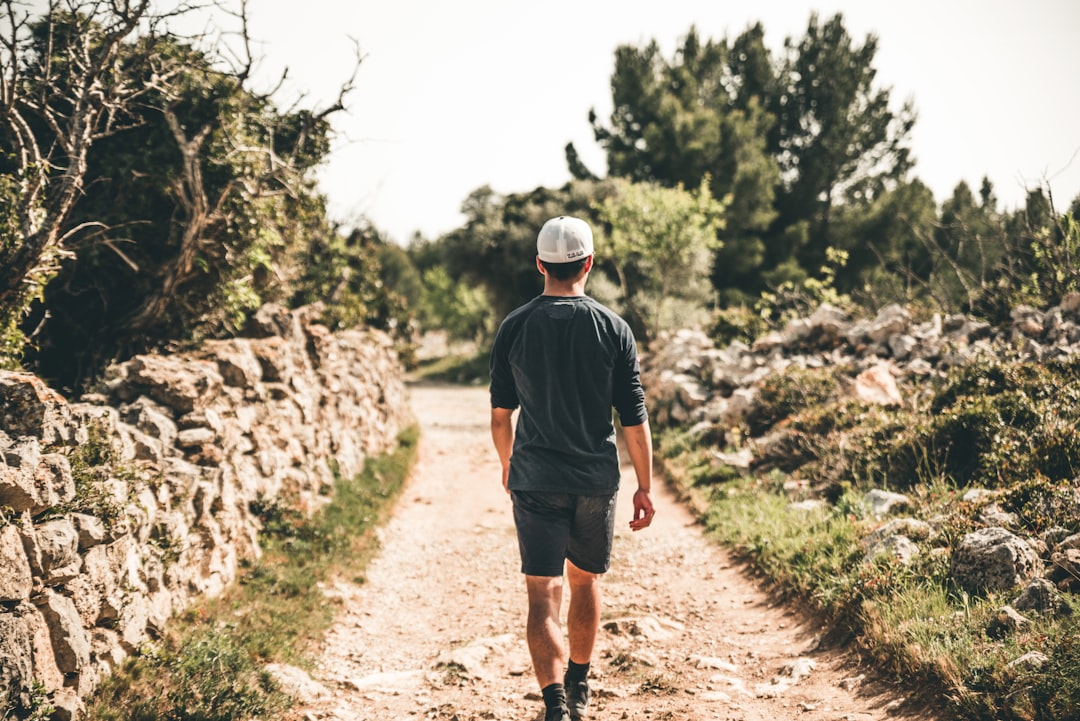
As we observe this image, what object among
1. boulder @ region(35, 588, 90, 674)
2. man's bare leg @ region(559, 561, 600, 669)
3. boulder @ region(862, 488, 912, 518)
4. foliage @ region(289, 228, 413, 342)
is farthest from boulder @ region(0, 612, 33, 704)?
foliage @ region(289, 228, 413, 342)

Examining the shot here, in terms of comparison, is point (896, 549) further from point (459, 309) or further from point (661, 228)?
point (459, 309)

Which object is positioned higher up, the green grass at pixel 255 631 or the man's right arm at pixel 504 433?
the man's right arm at pixel 504 433

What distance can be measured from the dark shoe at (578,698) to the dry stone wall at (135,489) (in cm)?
254

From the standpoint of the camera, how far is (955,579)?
4656 millimetres

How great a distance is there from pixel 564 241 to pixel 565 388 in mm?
720

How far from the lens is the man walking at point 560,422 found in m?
3.48

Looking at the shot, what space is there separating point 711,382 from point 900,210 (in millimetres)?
22480

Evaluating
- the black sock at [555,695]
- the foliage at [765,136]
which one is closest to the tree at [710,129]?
the foliage at [765,136]

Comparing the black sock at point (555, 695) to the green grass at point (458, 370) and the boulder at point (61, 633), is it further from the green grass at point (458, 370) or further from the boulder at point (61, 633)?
the green grass at point (458, 370)

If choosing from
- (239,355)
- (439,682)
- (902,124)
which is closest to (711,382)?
(239,355)

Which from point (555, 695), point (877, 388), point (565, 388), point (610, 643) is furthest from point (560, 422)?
point (877, 388)

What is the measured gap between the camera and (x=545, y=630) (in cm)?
345

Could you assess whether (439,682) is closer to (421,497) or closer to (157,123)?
(421,497)

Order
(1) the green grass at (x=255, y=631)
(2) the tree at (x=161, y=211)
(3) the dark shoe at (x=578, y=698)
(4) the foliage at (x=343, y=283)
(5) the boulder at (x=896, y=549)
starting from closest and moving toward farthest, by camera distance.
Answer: (3) the dark shoe at (x=578, y=698)
(1) the green grass at (x=255, y=631)
(5) the boulder at (x=896, y=549)
(2) the tree at (x=161, y=211)
(4) the foliage at (x=343, y=283)
